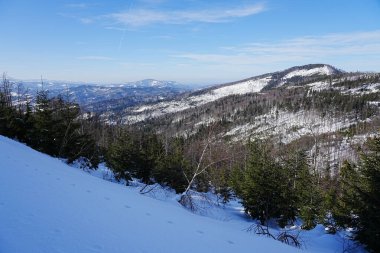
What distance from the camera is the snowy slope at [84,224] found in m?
5.54

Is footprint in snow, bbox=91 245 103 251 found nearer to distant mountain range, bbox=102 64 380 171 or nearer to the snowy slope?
the snowy slope

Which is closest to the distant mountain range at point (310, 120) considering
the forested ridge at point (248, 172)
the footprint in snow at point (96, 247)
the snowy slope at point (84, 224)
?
the forested ridge at point (248, 172)

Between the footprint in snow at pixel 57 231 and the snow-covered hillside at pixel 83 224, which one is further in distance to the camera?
the footprint in snow at pixel 57 231

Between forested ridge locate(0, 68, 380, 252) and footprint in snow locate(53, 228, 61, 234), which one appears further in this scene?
forested ridge locate(0, 68, 380, 252)

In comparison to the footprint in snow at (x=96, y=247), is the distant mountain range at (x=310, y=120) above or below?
below

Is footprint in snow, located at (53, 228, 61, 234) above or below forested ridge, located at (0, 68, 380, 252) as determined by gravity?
above

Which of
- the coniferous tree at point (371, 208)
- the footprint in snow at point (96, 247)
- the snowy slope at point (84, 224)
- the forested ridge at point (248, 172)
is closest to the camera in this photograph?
the snowy slope at point (84, 224)

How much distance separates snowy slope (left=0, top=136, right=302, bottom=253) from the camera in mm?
5539

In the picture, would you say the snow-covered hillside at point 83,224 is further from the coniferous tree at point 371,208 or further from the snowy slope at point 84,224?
the coniferous tree at point 371,208

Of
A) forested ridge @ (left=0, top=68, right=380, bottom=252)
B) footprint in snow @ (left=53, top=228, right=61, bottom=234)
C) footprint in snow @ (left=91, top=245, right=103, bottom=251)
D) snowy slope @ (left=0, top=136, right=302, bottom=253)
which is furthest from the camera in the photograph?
forested ridge @ (left=0, top=68, right=380, bottom=252)

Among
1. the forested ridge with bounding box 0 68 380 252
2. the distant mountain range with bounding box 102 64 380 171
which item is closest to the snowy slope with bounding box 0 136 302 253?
the forested ridge with bounding box 0 68 380 252

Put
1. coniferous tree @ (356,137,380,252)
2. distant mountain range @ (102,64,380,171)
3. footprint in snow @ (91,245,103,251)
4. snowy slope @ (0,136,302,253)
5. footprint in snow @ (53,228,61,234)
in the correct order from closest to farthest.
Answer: snowy slope @ (0,136,302,253)
footprint in snow @ (91,245,103,251)
footprint in snow @ (53,228,61,234)
coniferous tree @ (356,137,380,252)
distant mountain range @ (102,64,380,171)

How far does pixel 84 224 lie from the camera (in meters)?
6.79

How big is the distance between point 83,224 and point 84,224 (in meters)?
0.03
